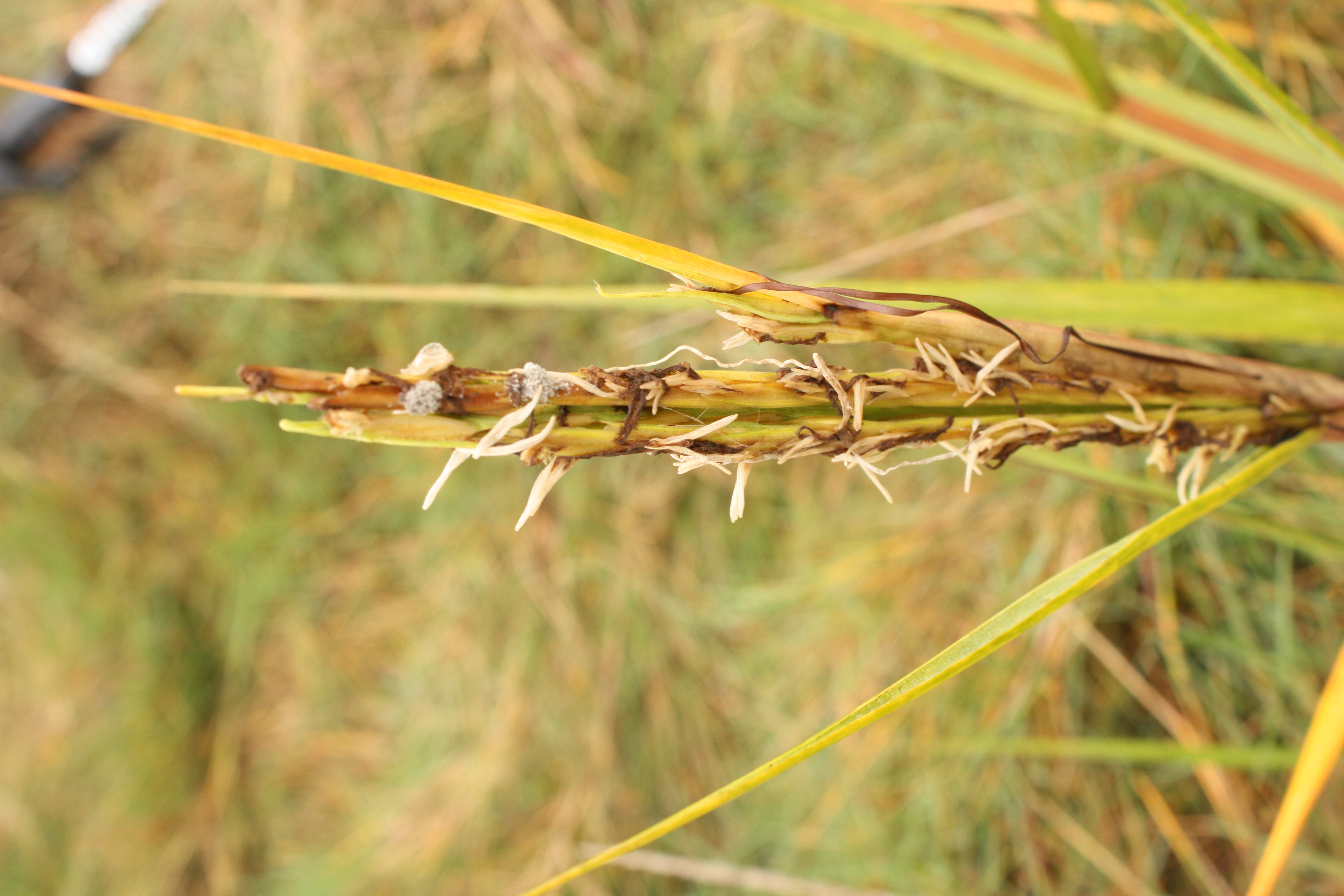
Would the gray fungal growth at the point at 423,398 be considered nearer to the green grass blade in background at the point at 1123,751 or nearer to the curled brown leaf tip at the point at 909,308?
the curled brown leaf tip at the point at 909,308

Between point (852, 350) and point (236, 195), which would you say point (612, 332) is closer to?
point (852, 350)

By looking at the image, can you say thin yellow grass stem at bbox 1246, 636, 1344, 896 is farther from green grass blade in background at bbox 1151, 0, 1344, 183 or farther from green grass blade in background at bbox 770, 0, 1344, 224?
green grass blade in background at bbox 770, 0, 1344, 224

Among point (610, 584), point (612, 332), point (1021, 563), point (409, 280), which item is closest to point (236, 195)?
point (409, 280)

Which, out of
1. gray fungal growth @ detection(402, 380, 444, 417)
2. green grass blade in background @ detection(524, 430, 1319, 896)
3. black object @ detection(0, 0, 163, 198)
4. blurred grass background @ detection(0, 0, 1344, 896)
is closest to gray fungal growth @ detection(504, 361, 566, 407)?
gray fungal growth @ detection(402, 380, 444, 417)

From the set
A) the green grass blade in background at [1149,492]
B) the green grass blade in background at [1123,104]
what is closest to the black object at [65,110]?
the green grass blade in background at [1123,104]

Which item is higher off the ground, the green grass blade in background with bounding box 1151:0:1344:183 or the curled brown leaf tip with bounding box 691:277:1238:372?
the green grass blade in background with bounding box 1151:0:1344:183

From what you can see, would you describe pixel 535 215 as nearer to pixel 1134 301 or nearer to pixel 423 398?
pixel 423 398
